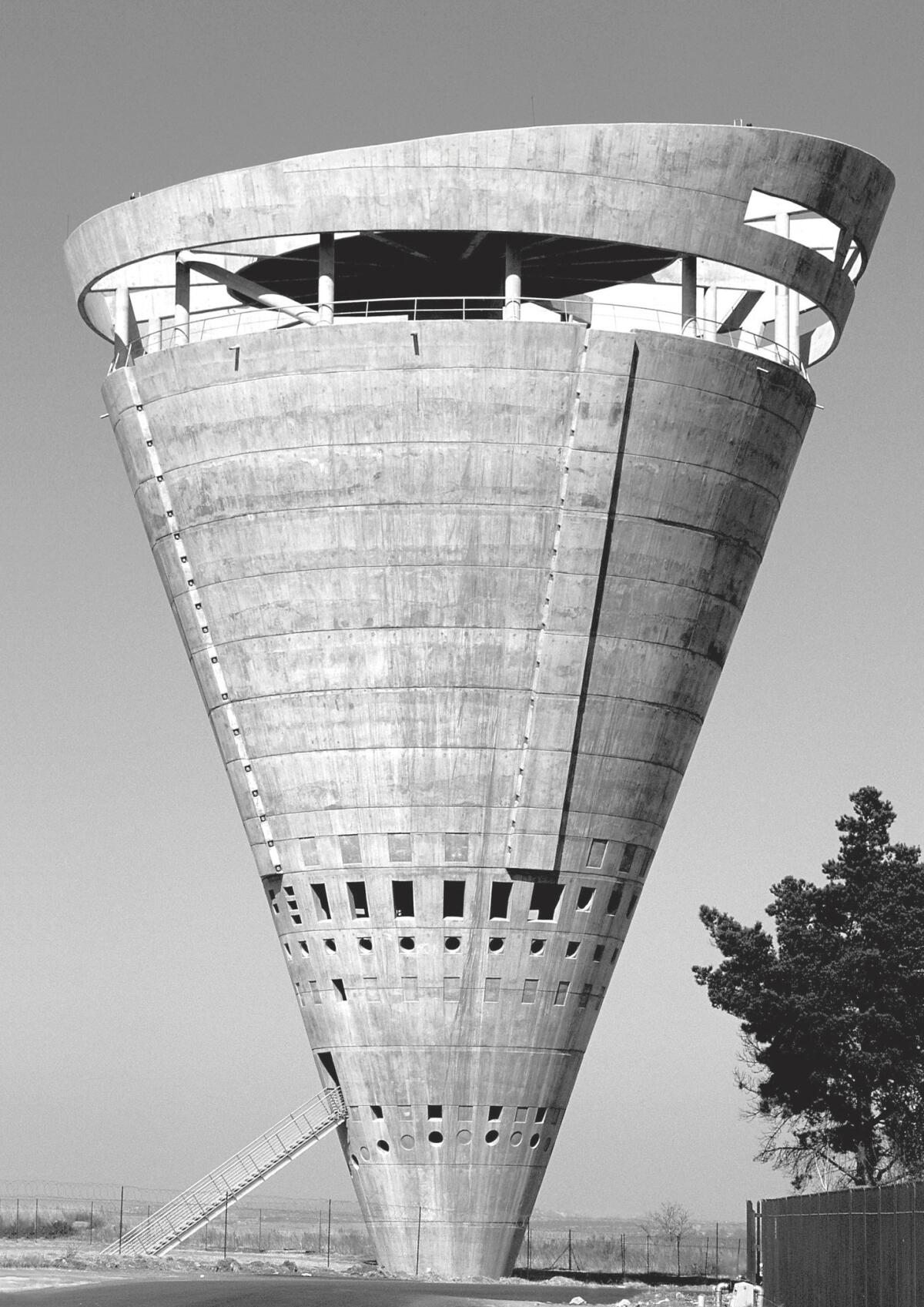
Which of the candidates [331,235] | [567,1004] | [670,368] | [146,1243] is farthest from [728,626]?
[146,1243]

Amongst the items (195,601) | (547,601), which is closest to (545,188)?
(547,601)

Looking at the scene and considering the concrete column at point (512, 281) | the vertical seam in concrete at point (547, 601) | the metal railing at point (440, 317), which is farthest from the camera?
the metal railing at point (440, 317)

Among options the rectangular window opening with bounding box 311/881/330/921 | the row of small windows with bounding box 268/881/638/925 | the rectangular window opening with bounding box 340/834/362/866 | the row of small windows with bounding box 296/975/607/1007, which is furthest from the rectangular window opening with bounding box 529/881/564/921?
the rectangular window opening with bounding box 311/881/330/921

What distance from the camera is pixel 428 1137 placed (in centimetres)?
3706

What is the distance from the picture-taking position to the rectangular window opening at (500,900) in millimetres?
37250

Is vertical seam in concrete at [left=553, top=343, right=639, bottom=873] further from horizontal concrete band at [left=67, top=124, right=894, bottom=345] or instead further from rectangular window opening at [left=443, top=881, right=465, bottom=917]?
horizontal concrete band at [left=67, top=124, right=894, bottom=345]

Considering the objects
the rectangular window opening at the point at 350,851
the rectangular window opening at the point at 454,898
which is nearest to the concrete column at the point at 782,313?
the rectangular window opening at the point at 454,898

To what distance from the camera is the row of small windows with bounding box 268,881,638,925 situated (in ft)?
122

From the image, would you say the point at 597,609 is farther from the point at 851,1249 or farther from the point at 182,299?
→ the point at 851,1249

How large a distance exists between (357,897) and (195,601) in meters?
6.48

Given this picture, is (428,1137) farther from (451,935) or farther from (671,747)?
(671,747)

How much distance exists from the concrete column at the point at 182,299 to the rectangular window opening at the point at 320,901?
35.4ft

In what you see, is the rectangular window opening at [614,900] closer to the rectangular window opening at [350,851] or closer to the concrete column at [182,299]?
the rectangular window opening at [350,851]

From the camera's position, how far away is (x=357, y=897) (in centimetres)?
3769
